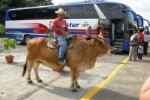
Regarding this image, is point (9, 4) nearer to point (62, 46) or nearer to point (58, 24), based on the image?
point (58, 24)

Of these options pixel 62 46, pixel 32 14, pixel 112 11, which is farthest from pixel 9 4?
pixel 62 46

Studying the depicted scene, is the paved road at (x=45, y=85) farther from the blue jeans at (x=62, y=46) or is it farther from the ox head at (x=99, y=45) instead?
the ox head at (x=99, y=45)

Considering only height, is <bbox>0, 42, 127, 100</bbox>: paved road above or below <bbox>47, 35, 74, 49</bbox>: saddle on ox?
below

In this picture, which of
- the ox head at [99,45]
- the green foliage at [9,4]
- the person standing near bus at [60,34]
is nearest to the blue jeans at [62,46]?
the person standing near bus at [60,34]

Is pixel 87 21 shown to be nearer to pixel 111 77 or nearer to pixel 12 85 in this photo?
pixel 111 77

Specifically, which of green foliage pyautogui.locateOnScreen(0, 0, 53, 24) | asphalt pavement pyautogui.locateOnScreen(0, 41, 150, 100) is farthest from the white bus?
green foliage pyautogui.locateOnScreen(0, 0, 53, 24)

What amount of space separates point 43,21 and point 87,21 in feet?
15.2

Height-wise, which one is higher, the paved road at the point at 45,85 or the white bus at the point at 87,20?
the white bus at the point at 87,20

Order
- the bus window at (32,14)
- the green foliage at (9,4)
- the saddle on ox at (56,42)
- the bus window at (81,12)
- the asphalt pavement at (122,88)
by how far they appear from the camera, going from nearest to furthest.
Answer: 1. the asphalt pavement at (122,88)
2. the saddle on ox at (56,42)
3. the bus window at (81,12)
4. the bus window at (32,14)
5. the green foliage at (9,4)

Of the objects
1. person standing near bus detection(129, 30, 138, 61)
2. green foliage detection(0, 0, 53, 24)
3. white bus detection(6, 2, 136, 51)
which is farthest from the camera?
Result: green foliage detection(0, 0, 53, 24)

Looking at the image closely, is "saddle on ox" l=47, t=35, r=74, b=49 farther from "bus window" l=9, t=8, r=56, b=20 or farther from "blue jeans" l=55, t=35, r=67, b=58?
"bus window" l=9, t=8, r=56, b=20

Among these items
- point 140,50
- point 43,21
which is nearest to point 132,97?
point 140,50

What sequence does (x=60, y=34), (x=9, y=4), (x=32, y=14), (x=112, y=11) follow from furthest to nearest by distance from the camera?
(x=9, y=4)
(x=32, y=14)
(x=112, y=11)
(x=60, y=34)

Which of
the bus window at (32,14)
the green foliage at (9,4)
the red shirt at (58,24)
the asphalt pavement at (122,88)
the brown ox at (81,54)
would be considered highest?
the green foliage at (9,4)
